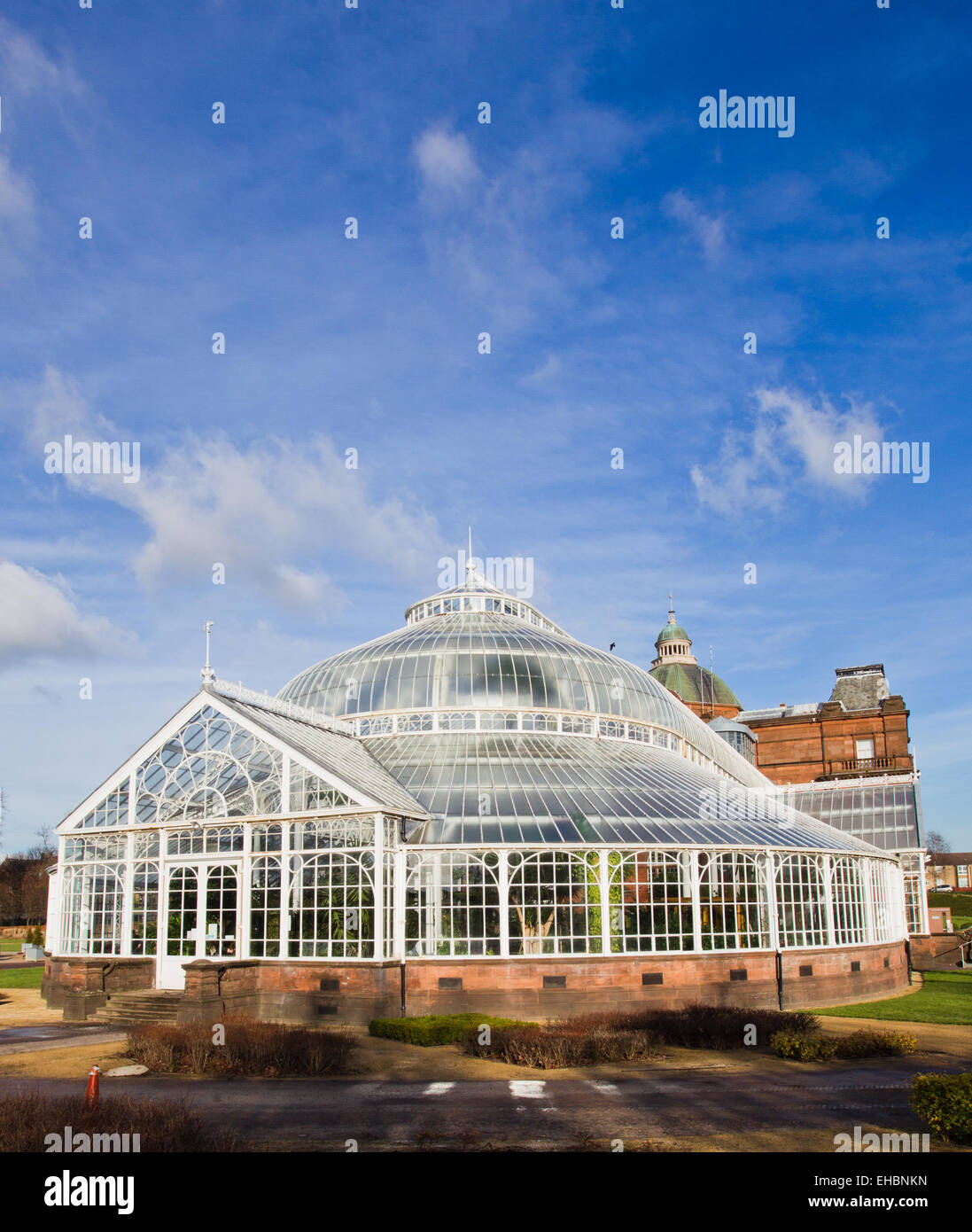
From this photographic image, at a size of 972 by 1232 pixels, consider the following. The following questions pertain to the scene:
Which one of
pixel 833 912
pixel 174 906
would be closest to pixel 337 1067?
pixel 174 906

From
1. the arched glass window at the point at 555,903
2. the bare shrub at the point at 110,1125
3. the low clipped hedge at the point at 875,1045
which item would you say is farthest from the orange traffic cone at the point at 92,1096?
the low clipped hedge at the point at 875,1045

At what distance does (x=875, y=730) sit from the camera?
240ft

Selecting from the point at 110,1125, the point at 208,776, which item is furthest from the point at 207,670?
the point at 110,1125

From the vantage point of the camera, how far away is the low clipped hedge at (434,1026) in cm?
2316

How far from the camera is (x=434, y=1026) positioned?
23297 millimetres

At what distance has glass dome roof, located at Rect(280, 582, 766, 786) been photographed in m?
37.1

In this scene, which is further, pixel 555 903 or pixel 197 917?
pixel 197 917

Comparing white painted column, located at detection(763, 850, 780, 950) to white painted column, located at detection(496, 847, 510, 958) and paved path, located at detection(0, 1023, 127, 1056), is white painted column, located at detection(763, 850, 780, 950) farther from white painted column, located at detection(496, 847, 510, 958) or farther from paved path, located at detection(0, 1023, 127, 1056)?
paved path, located at detection(0, 1023, 127, 1056)

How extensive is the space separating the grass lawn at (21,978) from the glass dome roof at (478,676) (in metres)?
15.4

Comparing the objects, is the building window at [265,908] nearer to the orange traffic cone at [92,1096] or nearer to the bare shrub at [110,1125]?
the orange traffic cone at [92,1096]

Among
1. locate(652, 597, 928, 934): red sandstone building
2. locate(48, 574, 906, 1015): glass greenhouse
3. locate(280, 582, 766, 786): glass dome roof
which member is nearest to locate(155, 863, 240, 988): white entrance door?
locate(48, 574, 906, 1015): glass greenhouse

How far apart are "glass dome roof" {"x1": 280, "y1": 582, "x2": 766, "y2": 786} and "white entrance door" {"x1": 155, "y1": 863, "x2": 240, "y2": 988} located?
9.63 meters

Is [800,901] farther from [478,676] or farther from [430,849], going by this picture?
[478,676]

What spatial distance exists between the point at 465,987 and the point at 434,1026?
297 centimetres
